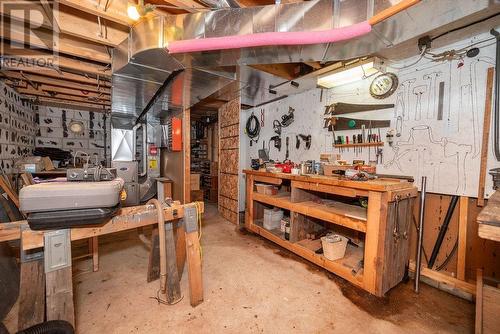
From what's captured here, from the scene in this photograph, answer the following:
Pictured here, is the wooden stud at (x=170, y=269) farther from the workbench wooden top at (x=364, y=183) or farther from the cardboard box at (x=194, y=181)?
the cardboard box at (x=194, y=181)

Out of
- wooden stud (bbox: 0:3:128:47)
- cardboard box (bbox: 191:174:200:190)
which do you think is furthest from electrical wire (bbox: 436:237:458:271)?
cardboard box (bbox: 191:174:200:190)

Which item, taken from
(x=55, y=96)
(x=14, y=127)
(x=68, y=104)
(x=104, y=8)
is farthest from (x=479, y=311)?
(x=68, y=104)

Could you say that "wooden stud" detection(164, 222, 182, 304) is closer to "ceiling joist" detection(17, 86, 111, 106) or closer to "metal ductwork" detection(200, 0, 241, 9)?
"metal ductwork" detection(200, 0, 241, 9)

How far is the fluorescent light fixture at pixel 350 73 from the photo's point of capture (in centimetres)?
223

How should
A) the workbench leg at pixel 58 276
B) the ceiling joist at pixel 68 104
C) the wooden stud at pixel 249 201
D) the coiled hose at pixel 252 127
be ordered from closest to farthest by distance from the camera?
the workbench leg at pixel 58 276 < the wooden stud at pixel 249 201 < the ceiling joist at pixel 68 104 < the coiled hose at pixel 252 127

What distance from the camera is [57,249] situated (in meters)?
1.23

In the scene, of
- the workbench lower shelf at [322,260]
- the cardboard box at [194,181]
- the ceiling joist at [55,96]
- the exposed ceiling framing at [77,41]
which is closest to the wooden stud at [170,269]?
the exposed ceiling framing at [77,41]

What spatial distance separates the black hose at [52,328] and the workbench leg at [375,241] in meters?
2.21

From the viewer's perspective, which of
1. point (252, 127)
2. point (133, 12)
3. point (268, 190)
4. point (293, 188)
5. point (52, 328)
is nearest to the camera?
point (52, 328)

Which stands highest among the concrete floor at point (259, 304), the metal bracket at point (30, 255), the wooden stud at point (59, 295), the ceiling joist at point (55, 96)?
the ceiling joist at point (55, 96)

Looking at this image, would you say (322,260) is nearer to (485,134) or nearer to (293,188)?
(293,188)

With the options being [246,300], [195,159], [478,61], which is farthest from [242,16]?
[195,159]

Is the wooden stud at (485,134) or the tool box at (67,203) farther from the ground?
the wooden stud at (485,134)

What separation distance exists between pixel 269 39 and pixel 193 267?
72.0 inches
